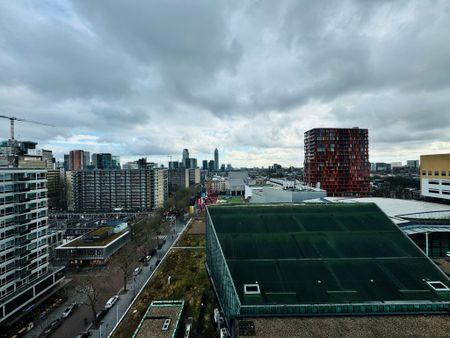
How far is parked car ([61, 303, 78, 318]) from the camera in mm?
36375

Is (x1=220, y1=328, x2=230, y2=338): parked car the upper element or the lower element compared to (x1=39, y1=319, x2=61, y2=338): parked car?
upper

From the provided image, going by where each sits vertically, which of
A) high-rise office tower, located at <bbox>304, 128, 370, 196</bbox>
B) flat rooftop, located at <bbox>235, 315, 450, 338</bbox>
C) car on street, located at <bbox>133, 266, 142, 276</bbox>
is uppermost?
high-rise office tower, located at <bbox>304, 128, 370, 196</bbox>

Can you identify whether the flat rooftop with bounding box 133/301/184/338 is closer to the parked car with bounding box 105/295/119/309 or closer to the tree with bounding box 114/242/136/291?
the parked car with bounding box 105/295/119/309

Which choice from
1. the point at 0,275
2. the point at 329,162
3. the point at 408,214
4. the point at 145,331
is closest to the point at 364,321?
the point at 145,331

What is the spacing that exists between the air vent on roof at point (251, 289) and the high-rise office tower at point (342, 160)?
3862 inches

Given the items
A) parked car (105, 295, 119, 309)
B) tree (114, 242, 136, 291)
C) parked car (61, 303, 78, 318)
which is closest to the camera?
parked car (61, 303, 78, 318)

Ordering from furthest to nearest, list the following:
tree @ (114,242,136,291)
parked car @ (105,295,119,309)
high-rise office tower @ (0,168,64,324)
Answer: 1. tree @ (114,242,136,291)
2. parked car @ (105,295,119,309)
3. high-rise office tower @ (0,168,64,324)

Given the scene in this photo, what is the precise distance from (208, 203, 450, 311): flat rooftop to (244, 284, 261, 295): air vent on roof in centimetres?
19

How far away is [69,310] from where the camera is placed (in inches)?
1468

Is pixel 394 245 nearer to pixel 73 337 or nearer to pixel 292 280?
Result: pixel 292 280

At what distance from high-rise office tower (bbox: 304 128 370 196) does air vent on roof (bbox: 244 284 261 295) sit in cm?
9808

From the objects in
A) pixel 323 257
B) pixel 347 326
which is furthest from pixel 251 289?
pixel 323 257

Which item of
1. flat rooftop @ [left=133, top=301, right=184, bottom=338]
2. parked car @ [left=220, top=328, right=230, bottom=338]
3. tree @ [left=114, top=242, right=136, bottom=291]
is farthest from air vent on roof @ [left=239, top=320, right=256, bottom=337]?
tree @ [left=114, top=242, right=136, bottom=291]

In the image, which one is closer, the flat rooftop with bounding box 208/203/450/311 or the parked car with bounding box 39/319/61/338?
the flat rooftop with bounding box 208/203/450/311
